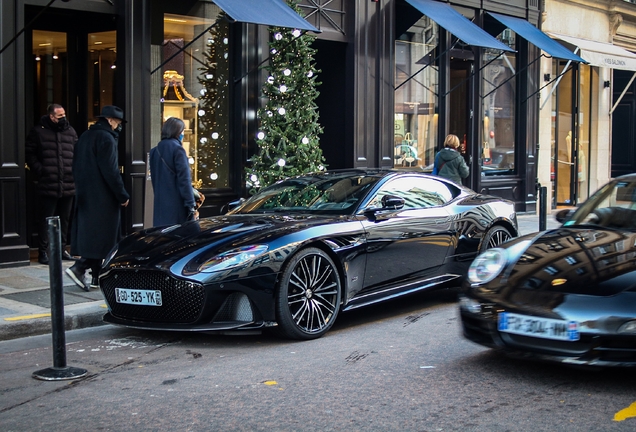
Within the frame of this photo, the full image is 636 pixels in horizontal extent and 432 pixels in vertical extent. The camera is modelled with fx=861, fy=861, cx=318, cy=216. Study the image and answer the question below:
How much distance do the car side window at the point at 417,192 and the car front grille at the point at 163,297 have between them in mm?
1966

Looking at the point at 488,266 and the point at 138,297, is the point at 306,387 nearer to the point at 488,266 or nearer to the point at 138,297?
the point at 488,266

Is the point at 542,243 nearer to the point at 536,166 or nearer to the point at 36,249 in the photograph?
the point at 36,249

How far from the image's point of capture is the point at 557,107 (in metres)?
20.8

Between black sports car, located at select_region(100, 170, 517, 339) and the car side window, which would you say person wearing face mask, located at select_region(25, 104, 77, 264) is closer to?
black sports car, located at select_region(100, 170, 517, 339)

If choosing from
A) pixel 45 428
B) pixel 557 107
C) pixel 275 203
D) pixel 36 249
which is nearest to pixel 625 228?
pixel 275 203

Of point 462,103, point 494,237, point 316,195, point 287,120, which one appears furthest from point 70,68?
point 462,103

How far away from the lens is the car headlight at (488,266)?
18.4ft

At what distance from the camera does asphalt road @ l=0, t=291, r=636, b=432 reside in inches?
175

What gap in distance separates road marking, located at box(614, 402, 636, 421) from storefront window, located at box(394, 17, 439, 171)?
38.1 ft

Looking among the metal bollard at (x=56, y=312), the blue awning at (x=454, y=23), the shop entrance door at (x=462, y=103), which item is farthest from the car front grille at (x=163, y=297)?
the shop entrance door at (x=462, y=103)

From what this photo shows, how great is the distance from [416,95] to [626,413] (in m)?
12.7

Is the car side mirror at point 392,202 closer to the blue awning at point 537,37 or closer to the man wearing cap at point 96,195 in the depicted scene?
the man wearing cap at point 96,195

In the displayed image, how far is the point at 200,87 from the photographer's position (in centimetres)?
1306

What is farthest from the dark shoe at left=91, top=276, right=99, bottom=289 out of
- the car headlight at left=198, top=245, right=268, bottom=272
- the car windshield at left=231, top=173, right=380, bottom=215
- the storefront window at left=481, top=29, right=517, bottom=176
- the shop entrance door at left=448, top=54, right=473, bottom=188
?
the storefront window at left=481, top=29, right=517, bottom=176
